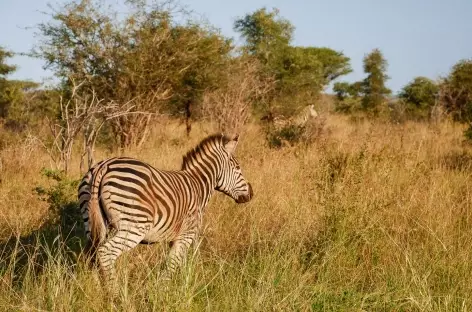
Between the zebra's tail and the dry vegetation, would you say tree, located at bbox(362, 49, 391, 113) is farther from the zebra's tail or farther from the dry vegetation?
the zebra's tail

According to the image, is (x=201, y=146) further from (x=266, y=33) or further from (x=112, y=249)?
(x=266, y=33)

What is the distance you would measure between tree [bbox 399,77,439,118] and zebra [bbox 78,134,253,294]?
22657mm

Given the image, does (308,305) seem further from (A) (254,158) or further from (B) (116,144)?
(B) (116,144)

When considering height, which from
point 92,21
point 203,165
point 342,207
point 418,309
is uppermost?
point 92,21

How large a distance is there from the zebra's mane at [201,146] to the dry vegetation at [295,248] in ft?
1.96

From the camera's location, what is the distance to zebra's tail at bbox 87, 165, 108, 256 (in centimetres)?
386

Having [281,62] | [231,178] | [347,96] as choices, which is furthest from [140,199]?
[347,96]

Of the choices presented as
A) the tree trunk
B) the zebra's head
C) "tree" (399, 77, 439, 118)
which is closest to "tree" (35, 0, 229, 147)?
the tree trunk

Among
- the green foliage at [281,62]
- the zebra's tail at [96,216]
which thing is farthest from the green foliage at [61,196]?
the green foliage at [281,62]

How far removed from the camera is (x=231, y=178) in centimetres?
547

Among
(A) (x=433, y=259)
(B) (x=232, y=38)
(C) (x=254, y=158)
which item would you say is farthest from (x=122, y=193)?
(B) (x=232, y=38)

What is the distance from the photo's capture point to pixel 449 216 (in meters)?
5.38

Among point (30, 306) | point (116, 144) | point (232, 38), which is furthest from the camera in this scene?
point (232, 38)

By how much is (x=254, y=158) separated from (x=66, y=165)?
293 cm
